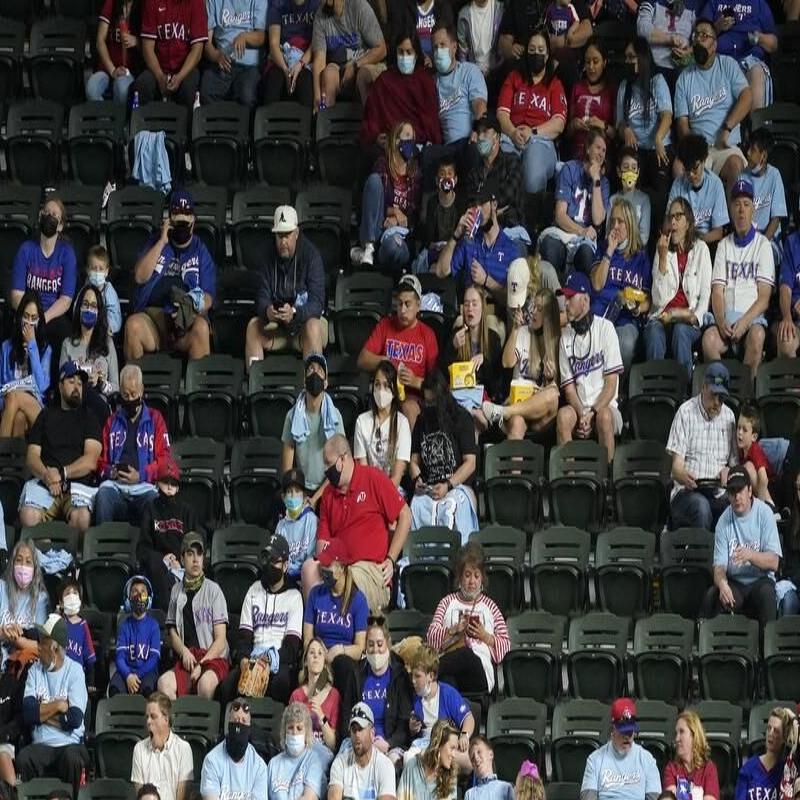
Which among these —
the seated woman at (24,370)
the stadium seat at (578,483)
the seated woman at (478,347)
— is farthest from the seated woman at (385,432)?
the seated woman at (24,370)

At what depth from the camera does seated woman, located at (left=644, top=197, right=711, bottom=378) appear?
19172 millimetres

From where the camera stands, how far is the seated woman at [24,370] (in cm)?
1898

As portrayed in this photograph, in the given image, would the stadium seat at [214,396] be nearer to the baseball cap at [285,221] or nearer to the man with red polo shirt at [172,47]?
the baseball cap at [285,221]

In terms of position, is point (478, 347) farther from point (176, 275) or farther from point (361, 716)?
point (361, 716)

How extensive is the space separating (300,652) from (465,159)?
4.15 metres

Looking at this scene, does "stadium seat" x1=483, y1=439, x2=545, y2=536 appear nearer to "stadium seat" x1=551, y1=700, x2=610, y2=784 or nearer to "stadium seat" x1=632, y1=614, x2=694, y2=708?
"stadium seat" x1=632, y1=614, x2=694, y2=708

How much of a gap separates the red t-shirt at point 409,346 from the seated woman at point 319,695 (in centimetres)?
260

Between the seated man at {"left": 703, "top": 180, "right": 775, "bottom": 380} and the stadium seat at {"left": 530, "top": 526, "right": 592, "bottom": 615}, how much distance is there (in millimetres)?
1927

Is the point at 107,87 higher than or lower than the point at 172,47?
lower

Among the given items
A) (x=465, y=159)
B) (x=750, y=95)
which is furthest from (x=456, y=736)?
(x=750, y=95)

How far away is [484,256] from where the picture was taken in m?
19.4

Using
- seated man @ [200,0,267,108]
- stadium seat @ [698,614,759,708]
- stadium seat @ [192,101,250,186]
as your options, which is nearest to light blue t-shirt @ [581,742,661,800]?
stadium seat @ [698,614,759,708]

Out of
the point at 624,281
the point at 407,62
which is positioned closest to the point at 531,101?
the point at 407,62

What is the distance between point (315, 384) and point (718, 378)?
2.61m
